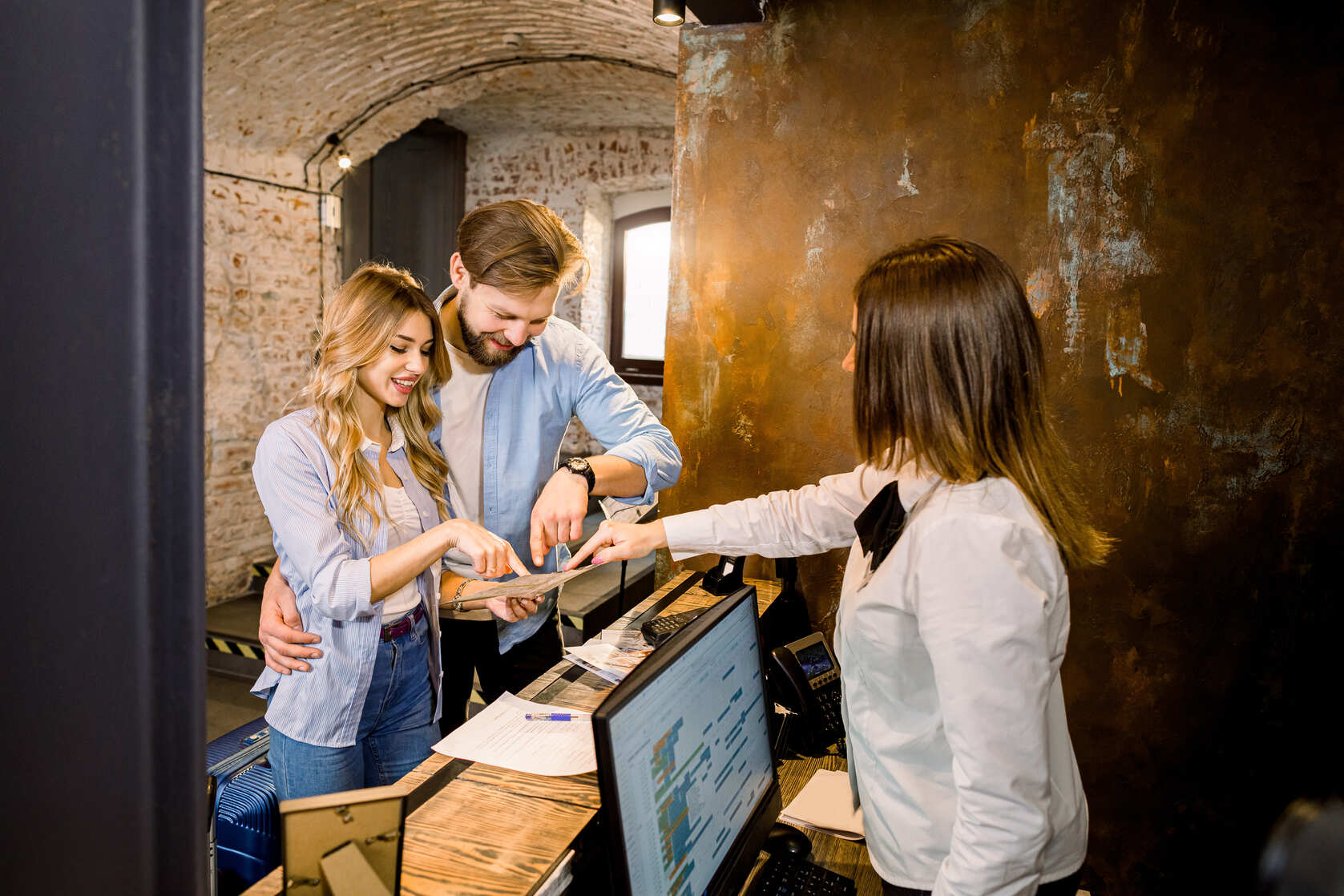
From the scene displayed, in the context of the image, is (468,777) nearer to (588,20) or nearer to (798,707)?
(798,707)

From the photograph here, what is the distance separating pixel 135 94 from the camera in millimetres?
435

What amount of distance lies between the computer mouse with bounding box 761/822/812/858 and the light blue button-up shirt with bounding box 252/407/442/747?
35.2 inches

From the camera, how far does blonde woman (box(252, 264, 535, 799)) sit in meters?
1.67

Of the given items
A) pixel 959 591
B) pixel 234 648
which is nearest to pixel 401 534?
pixel 959 591

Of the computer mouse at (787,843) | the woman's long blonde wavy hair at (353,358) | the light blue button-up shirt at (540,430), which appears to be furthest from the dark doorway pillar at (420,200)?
the computer mouse at (787,843)

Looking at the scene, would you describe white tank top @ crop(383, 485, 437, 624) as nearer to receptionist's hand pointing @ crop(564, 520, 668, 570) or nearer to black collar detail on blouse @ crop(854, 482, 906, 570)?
receptionist's hand pointing @ crop(564, 520, 668, 570)

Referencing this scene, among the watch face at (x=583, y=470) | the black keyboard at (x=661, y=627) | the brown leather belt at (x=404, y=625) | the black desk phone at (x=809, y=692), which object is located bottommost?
the black desk phone at (x=809, y=692)

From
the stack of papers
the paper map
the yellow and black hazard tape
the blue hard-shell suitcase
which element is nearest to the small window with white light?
the yellow and black hazard tape

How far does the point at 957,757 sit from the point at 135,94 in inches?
40.5

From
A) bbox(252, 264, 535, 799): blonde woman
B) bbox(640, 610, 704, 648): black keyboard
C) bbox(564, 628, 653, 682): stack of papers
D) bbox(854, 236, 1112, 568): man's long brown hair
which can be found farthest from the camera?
bbox(640, 610, 704, 648): black keyboard

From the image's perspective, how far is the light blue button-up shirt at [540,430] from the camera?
2141 mm

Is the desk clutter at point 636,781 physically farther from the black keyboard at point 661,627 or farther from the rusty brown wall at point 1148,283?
the rusty brown wall at point 1148,283

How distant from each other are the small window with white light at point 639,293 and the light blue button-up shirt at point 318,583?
584cm

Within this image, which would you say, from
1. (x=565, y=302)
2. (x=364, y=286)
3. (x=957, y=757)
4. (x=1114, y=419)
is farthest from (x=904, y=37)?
(x=565, y=302)
